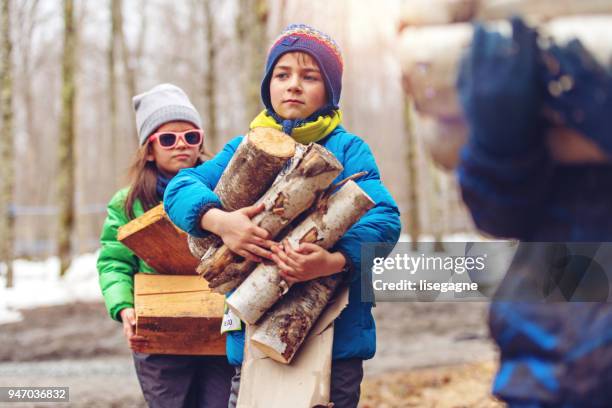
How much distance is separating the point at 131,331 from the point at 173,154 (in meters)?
0.85

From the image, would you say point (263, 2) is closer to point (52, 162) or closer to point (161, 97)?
point (161, 97)

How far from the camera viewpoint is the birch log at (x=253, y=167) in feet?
7.18

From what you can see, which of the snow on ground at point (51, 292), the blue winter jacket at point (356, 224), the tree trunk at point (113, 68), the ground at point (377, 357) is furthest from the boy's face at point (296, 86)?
the tree trunk at point (113, 68)

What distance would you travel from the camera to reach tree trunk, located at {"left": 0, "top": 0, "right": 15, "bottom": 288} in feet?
37.3

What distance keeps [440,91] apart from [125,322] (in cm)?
220

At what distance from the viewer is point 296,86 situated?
8.02 ft

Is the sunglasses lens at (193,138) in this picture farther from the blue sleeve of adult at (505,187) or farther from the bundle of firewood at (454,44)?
the blue sleeve of adult at (505,187)

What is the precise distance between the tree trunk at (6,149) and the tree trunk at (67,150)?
1.25m

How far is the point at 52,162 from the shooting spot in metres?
36.7

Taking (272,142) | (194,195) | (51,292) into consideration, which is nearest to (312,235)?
(272,142)

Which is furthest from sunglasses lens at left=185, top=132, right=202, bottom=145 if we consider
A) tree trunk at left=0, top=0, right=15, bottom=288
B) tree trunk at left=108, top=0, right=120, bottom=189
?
tree trunk at left=108, top=0, right=120, bottom=189

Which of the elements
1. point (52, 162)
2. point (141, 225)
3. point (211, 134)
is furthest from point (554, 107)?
point (52, 162)

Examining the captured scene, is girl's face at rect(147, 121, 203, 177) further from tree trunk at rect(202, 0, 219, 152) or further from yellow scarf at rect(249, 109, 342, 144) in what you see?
tree trunk at rect(202, 0, 219, 152)

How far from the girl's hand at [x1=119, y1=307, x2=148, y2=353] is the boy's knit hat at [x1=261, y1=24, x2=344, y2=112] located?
3.89 feet
